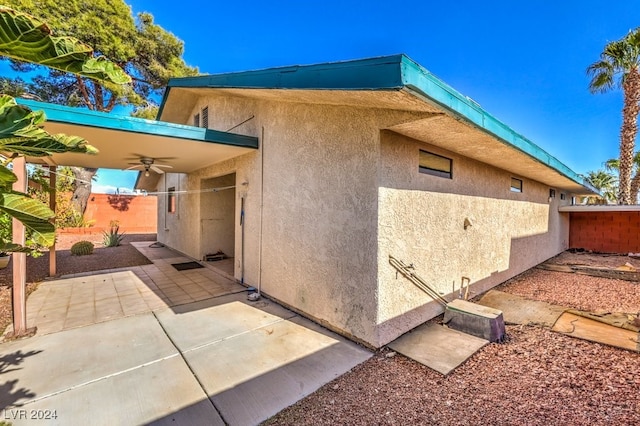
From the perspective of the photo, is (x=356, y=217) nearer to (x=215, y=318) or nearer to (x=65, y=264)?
(x=215, y=318)

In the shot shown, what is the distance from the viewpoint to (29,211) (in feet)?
4.29

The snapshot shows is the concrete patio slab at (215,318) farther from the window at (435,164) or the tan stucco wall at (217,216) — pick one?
the tan stucco wall at (217,216)

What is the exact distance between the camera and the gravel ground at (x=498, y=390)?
265cm

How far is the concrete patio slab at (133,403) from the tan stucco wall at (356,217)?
7.40 feet

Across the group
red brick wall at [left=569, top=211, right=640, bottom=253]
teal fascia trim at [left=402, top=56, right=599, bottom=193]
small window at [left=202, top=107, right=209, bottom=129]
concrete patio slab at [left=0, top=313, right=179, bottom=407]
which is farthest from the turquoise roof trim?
red brick wall at [left=569, top=211, right=640, bottom=253]

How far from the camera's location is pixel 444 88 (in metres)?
2.97

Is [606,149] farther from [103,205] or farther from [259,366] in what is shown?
[103,205]

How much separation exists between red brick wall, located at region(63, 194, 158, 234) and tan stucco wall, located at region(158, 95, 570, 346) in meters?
18.6

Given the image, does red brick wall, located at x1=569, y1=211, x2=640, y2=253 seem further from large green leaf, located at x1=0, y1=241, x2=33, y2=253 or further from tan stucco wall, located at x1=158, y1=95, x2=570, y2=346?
large green leaf, located at x1=0, y1=241, x2=33, y2=253

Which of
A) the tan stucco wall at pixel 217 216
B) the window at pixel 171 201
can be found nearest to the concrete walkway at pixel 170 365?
the tan stucco wall at pixel 217 216

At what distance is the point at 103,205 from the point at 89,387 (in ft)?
72.7

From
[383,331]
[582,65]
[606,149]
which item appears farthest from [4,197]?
[606,149]

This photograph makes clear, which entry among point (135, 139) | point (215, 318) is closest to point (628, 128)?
point (215, 318)

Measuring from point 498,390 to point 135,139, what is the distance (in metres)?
7.13
